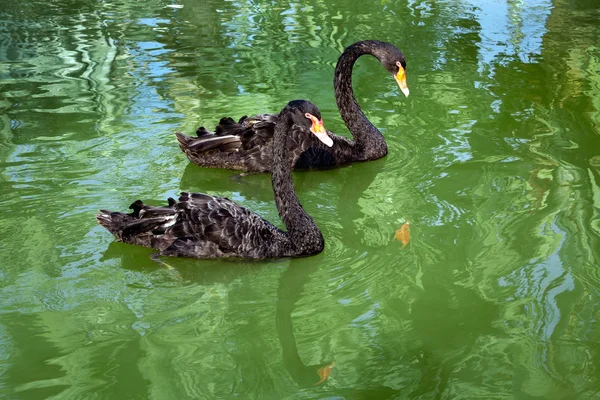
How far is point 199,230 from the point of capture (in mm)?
4957

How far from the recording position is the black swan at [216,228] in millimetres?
4957

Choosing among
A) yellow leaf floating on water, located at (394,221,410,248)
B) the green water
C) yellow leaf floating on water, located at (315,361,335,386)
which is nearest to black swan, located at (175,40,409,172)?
the green water

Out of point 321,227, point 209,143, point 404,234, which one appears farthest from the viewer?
point 209,143

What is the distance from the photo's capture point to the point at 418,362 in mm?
4027

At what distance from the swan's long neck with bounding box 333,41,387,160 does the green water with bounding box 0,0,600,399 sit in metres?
0.17

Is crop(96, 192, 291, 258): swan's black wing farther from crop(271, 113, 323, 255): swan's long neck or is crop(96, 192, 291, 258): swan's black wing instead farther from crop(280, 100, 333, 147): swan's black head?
crop(280, 100, 333, 147): swan's black head

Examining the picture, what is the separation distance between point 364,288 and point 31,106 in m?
4.38

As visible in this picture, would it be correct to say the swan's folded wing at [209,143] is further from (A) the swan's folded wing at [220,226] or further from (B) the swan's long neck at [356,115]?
(A) the swan's folded wing at [220,226]

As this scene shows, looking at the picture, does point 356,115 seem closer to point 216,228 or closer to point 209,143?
point 209,143

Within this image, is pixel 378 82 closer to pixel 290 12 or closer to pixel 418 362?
pixel 290 12

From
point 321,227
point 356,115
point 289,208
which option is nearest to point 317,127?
point 289,208

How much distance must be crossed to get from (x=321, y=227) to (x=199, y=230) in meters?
0.94

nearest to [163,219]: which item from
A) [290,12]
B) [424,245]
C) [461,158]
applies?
[424,245]

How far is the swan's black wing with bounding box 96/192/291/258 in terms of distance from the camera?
4953 millimetres
